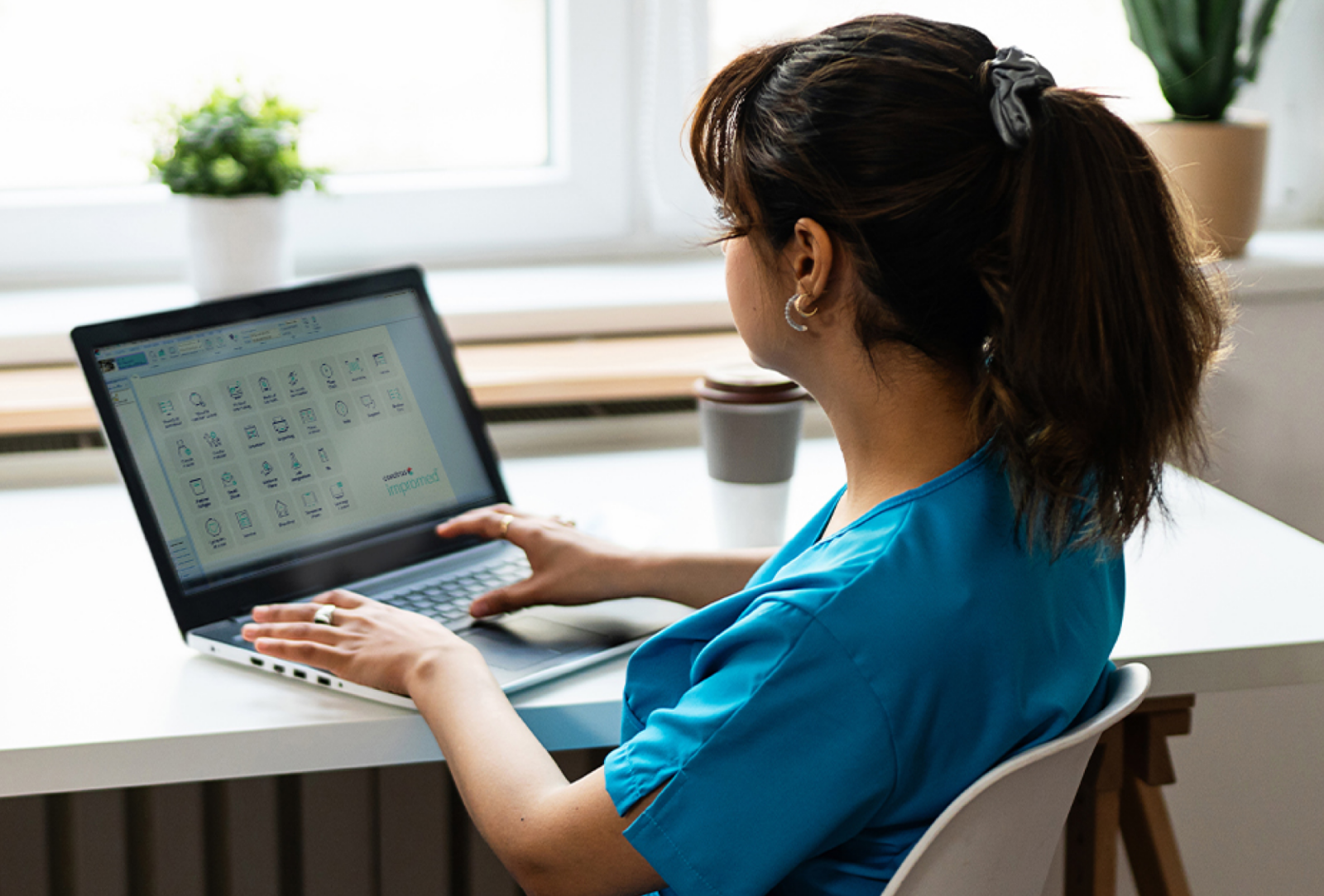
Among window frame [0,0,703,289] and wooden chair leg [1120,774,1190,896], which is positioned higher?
window frame [0,0,703,289]

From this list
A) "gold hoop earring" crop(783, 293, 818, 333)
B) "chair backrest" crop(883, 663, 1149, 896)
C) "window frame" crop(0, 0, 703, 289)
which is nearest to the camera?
"chair backrest" crop(883, 663, 1149, 896)

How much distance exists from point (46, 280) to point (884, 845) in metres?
1.46

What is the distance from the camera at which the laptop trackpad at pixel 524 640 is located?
92 centimetres

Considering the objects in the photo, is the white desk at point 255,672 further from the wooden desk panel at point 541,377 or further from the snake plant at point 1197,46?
the snake plant at point 1197,46

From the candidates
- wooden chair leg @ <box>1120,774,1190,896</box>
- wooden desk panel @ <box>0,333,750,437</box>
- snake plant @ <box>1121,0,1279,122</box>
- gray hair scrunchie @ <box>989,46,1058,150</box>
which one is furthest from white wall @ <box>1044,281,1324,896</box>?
gray hair scrunchie @ <box>989,46,1058,150</box>

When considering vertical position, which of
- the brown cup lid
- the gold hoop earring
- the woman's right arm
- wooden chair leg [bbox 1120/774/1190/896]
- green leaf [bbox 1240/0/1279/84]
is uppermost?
green leaf [bbox 1240/0/1279/84]

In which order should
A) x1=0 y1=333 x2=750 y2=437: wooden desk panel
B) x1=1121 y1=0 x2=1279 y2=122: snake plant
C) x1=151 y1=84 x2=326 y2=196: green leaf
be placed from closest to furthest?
x1=0 y1=333 x2=750 y2=437: wooden desk panel → x1=151 y1=84 x2=326 y2=196: green leaf → x1=1121 y1=0 x2=1279 y2=122: snake plant

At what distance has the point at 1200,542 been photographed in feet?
3.82

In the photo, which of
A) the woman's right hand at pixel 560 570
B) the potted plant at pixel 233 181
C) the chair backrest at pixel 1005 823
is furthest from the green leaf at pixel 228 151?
the chair backrest at pixel 1005 823

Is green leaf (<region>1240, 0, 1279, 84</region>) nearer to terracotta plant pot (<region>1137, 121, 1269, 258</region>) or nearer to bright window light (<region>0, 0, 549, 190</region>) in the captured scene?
terracotta plant pot (<region>1137, 121, 1269, 258</region>)

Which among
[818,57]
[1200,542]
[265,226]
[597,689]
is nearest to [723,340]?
[265,226]

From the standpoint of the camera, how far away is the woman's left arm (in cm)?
70

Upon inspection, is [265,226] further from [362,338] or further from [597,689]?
[597,689]

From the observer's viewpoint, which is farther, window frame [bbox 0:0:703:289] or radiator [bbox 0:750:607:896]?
window frame [bbox 0:0:703:289]
